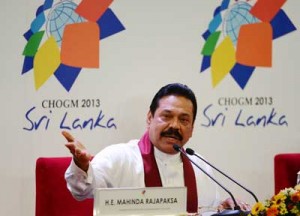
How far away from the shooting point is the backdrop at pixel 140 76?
2.54 m

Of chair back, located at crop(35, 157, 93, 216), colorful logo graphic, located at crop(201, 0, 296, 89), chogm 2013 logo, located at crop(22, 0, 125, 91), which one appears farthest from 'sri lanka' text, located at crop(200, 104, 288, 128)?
chair back, located at crop(35, 157, 93, 216)

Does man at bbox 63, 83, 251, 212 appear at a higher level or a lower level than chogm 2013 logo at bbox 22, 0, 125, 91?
lower

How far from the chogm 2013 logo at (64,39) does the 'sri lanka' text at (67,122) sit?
0.17m

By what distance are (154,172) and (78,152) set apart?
1.94 feet

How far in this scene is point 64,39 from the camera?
2.57 metres

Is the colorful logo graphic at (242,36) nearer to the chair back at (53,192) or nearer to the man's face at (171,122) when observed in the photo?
the man's face at (171,122)

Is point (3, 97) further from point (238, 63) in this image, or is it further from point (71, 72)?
point (238, 63)

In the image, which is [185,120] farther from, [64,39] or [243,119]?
[64,39]

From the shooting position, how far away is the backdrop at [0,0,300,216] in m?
2.54

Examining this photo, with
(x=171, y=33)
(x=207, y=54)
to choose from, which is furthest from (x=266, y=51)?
(x=171, y=33)

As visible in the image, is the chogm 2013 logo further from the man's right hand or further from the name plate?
the name plate

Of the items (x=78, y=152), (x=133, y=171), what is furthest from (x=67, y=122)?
(x=78, y=152)

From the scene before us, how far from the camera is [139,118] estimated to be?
266 cm

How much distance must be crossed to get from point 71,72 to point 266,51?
4.01 ft
